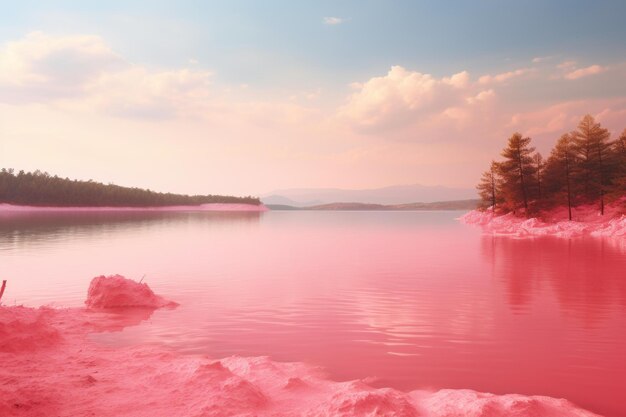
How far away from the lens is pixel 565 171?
50156 millimetres

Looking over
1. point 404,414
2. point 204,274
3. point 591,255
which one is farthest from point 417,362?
point 591,255

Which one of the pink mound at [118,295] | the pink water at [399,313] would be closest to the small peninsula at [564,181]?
the pink water at [399,313]

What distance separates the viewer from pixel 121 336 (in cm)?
797

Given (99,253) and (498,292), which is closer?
(498,292)

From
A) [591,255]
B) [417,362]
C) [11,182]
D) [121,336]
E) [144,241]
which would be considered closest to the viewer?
[417,362]

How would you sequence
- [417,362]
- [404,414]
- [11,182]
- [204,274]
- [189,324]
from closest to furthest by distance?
[404,414] → [417,362] → [189,324] → [204,274] → [11,182]

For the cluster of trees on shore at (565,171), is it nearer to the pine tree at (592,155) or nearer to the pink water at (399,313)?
→ the pine tree at (592,155)

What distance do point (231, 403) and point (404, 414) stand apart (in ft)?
6.71

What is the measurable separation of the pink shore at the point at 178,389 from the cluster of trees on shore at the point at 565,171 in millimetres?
47603

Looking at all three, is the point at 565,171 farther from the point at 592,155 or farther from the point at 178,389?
the point at 178,389

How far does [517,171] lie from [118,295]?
52.3 meters

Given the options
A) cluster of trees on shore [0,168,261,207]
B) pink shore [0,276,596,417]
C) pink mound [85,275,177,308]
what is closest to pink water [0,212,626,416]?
pink shore [0,276,596,417]

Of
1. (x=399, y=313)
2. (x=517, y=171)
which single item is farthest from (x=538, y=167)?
Result: (x=399, y=313)

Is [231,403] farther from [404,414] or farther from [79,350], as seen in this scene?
[79,350]
